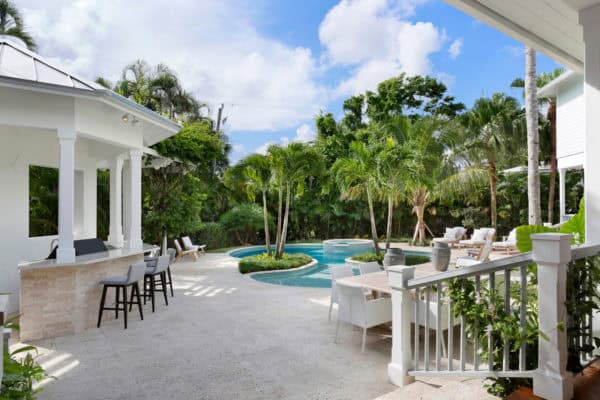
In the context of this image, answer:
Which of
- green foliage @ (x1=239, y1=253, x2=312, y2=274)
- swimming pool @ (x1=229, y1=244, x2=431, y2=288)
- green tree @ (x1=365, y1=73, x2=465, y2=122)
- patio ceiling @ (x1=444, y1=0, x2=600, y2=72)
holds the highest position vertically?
green tree @ (x1=365, y1=73, x2=465, y2=122)

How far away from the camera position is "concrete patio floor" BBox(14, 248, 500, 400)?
3666mm

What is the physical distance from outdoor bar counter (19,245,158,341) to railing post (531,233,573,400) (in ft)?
19.1

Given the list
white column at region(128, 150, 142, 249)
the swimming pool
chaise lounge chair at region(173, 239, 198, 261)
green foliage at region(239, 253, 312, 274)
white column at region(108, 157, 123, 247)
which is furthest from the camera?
chaise lounge chair at region(173, 239, 198, 261)

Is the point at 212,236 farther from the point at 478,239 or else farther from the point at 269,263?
the point at 478,239

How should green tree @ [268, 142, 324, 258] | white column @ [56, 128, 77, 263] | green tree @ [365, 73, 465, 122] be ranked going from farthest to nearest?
green tree @ [365, 73, 465, 122] < green tree @ [268, 142, 324, 258] < white column @ [56, 128, 77, 263]

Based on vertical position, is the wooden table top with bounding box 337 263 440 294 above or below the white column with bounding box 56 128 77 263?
below

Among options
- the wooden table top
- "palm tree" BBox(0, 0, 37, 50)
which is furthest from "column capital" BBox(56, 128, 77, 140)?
"palm tree" BBox(0, 0, 37, 50)

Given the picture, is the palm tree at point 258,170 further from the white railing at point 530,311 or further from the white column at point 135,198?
the white railing at point 530,311

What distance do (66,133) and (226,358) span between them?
4238 mm

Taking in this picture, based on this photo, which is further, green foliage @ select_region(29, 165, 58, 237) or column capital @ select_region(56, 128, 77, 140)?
green foliage @ select_region(29, 165, 58, 237)

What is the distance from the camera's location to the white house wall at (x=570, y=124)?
10.9 meters

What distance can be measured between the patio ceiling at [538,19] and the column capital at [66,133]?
18.3 ft

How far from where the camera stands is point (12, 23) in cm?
1349

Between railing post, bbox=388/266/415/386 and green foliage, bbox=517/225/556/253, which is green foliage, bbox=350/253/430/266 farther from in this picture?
railing post, bbox=388/266/415/386
